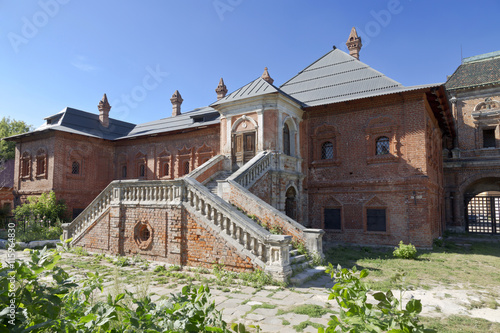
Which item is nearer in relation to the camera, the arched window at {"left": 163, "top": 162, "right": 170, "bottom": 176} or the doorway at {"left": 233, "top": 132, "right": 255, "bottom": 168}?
the doorway at {"left": 233, "top": 132, "right": 255, "bottom": 168}

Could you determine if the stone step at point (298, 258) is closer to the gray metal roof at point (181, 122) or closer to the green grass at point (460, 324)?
the green grass at point (460, 324)

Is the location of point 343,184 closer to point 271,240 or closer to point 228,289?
point 271,240

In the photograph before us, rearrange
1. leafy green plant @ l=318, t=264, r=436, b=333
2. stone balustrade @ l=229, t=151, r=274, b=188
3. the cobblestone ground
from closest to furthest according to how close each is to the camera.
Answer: leafy green plant @ l=318, t=264, r=436, b=333
the cobblestone ground
stone balustrade @ l=229, t=151, r=274, b=188

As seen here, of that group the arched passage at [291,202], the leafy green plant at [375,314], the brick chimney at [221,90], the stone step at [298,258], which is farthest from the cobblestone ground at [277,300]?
the brick chimney at [221,90]

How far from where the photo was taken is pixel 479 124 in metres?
22.1

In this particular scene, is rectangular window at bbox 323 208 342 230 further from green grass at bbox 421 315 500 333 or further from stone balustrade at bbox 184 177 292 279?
green grass at bbox 421 315 500 333

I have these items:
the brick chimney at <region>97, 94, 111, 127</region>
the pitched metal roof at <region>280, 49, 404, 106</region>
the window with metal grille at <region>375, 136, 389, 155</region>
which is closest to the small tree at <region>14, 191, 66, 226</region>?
the brick chimney at <region>97, 94, 111, 127</region>

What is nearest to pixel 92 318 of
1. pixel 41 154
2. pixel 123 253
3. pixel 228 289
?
pixel 228 289

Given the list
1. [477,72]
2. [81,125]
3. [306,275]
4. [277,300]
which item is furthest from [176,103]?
[477,72]

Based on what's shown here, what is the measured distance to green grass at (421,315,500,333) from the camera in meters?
5.14

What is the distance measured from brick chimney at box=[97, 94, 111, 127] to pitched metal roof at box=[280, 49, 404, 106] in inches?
609

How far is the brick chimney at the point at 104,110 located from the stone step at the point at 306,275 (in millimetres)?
23337

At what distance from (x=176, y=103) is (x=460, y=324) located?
84.2 ft

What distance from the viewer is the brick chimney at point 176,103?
27.4m
